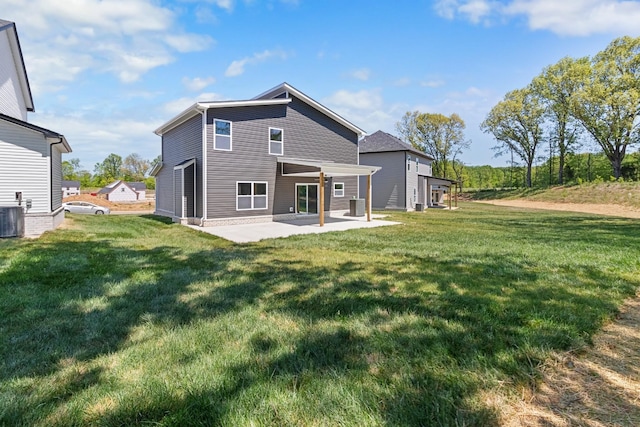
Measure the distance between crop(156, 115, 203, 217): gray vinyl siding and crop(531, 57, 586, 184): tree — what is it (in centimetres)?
3859

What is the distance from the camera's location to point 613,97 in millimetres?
30922

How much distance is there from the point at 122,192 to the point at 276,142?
48950 mm

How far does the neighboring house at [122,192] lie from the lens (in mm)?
52322

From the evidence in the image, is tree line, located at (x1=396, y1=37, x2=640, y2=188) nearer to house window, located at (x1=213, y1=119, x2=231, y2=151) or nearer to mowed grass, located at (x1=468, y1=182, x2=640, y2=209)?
mowed grass, located at (x1=468, y1=182, x2=640, y2=209)

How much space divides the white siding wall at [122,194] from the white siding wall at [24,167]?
157 ft

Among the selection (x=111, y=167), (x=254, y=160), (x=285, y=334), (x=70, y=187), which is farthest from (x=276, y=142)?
(x=111, y=167)

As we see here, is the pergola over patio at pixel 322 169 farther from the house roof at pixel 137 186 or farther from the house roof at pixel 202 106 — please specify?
the house roof at pixel 137 186

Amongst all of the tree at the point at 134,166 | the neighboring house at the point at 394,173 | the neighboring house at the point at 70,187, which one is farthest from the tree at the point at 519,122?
the tree at the point at 134,166

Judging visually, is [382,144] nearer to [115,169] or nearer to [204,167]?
[204,167]

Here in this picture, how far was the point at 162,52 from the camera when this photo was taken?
535 inches

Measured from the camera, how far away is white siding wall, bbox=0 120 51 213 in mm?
9883

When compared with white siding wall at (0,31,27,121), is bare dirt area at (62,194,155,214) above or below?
below

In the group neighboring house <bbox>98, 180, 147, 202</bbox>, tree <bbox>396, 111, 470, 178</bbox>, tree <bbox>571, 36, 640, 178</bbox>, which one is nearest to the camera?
tree <bbox>571, 36, 640, 178</bbox>

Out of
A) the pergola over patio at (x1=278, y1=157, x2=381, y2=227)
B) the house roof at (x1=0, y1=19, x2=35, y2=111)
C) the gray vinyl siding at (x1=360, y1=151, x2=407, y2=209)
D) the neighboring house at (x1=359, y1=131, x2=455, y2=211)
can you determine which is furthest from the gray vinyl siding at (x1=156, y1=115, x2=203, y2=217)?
the gray vinyl siding at (x1=360, y1=151, x2=407, y2=209)
